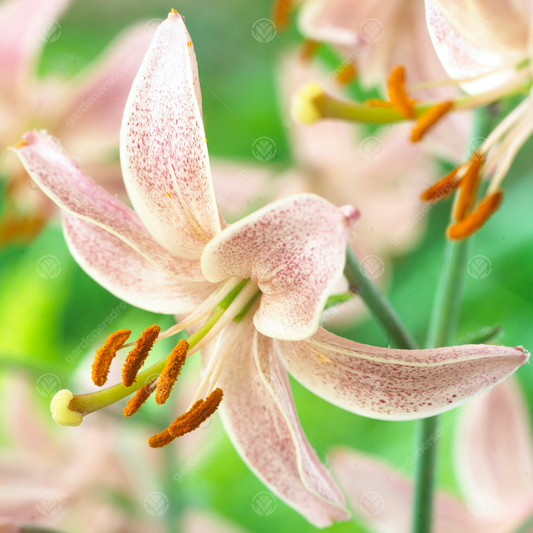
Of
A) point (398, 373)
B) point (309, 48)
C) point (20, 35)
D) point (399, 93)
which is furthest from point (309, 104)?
point (20, 35)

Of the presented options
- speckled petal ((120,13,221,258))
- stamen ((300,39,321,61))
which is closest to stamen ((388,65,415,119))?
speckled petal ((120,13,221,258))

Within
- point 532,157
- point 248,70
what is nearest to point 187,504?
point 532,157

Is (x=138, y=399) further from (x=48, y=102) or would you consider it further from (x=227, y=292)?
(x=48, y=102)

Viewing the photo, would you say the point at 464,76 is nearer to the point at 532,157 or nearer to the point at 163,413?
the point at 163,413

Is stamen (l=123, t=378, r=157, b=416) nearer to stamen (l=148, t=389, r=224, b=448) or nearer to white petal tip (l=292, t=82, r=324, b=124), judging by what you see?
stamen (l=148, t=389, r=224, b=448)

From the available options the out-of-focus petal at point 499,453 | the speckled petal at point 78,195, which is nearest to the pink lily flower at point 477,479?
the out-of-focus petal at point 499,453
